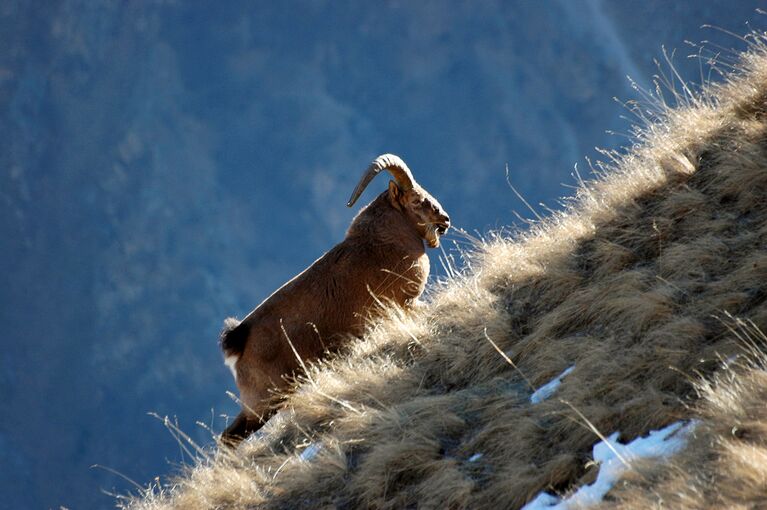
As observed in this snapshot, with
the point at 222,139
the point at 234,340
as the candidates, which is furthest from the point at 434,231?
the point at 222,139

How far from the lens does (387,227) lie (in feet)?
28.1

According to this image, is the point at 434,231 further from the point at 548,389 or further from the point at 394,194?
the point at 548,389

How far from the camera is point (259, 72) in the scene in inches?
2375

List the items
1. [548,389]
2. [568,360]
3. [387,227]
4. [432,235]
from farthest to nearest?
[432,235] → [387,227] → [568,360] → [548,389]

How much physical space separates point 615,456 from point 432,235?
4569 mm

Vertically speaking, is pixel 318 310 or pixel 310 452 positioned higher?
pixel 318 310

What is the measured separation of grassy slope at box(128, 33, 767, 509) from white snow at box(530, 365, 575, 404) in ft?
0.29

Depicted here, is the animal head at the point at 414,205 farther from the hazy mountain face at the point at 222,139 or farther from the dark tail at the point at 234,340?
the hazy mountain face at the point at 222,139

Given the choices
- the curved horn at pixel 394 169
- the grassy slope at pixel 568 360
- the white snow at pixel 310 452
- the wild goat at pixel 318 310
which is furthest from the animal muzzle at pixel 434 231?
the white snow at pixel 310 452

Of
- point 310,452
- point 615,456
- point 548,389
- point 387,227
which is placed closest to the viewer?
point 615,456

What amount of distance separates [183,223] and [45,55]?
48.5 feet

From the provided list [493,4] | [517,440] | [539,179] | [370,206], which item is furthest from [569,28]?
[517,440]

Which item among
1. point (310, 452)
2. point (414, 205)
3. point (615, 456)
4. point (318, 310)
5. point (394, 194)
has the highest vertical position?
point (394, 194)

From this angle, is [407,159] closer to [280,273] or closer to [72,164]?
[280,273]
